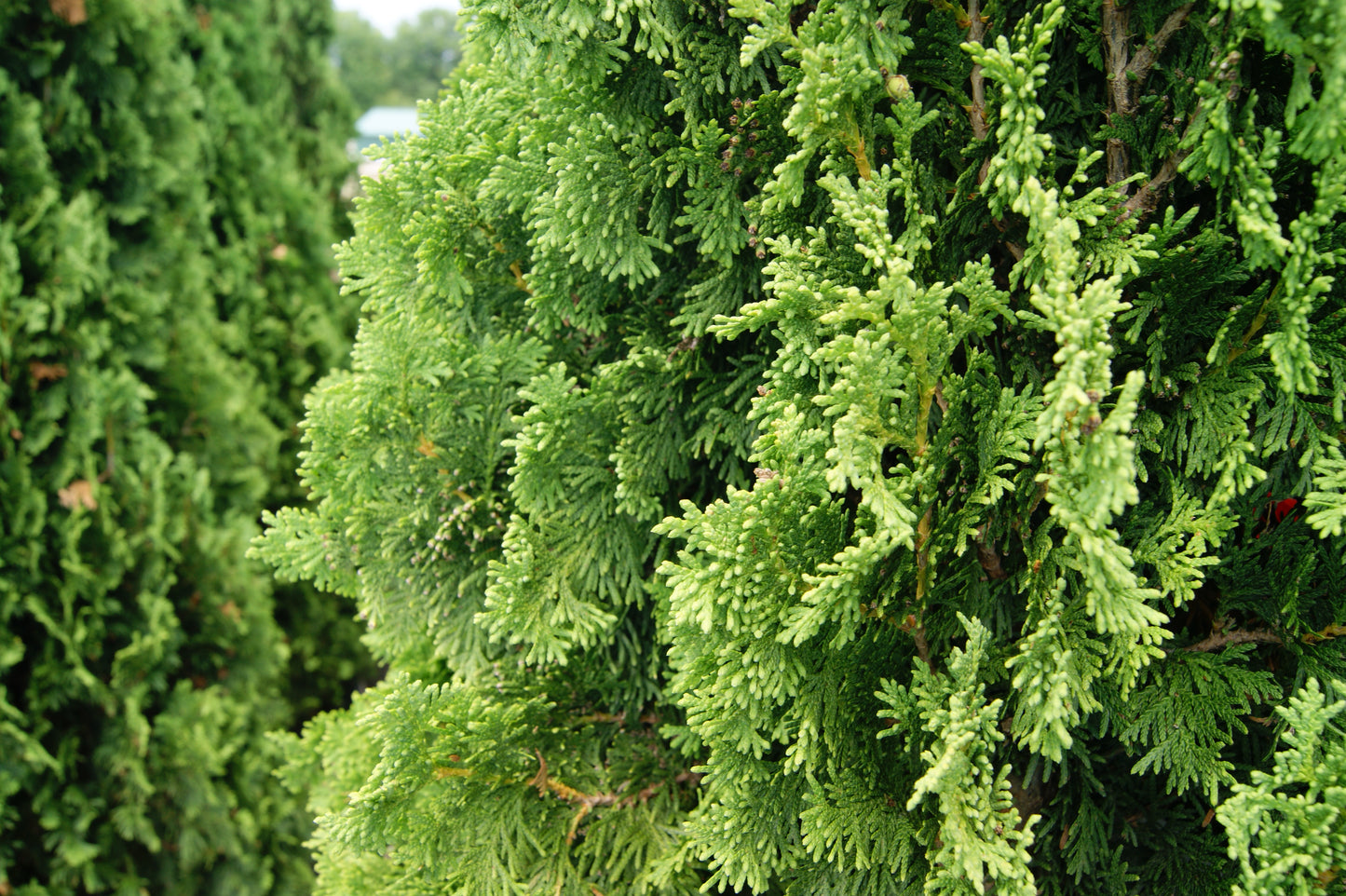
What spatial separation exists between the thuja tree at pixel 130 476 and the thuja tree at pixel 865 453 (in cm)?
214

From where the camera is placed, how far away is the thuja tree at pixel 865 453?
66.1 inches

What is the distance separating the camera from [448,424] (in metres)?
2.50

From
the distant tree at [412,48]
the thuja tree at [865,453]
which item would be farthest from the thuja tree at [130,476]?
the distant tree at [412,48]

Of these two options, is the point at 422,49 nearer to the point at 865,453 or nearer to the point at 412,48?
the point at 412,48

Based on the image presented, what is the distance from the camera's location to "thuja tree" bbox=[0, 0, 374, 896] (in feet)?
12.6

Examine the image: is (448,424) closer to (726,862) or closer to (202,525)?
(726,862)

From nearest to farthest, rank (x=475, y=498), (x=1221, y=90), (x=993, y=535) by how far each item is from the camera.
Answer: (x=1221, y=90), (x=993, y=535), (x=475, y=498)

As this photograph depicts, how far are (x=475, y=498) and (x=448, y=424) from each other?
235 millimetres

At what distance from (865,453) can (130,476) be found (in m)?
3.85

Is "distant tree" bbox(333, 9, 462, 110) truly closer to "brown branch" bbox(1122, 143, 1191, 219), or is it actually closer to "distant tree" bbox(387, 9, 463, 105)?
"distant tree" bbox(387, 9, 463, 105)

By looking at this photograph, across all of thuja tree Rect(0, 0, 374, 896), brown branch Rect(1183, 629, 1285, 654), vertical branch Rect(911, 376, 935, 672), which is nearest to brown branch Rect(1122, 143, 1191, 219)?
vertical branch Rect(911, 376, 935, 672)

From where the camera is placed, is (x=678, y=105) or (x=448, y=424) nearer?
(x=678, y=105)

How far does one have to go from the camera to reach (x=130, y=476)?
4109 millimetres

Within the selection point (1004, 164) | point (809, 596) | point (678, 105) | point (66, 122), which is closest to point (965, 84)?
point (1004, 164)
